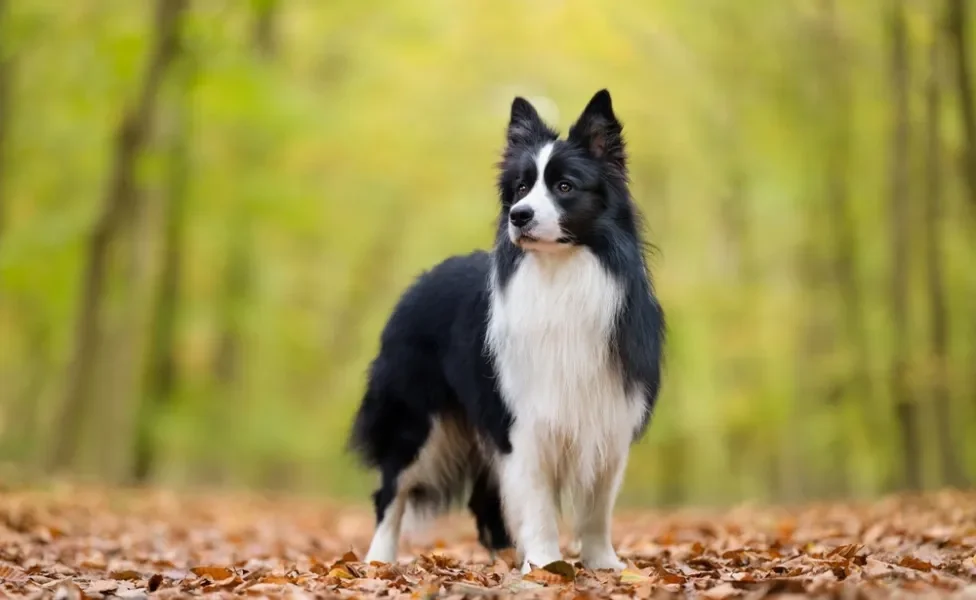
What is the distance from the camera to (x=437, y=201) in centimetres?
2012

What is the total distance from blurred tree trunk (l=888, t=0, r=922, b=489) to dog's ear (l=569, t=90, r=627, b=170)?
31.5 ft

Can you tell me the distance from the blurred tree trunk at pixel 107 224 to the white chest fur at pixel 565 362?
8482 millimetres

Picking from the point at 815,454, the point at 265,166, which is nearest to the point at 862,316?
the point at 815,454

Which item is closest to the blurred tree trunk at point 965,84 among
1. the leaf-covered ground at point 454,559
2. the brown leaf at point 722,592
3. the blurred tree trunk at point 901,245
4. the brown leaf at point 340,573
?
the blurred tree trunk at point 901,245

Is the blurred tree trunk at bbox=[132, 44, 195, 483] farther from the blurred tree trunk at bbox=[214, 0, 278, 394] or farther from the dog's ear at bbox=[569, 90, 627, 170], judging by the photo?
the dog's ear at bbox=[569, 90, 627, 170]

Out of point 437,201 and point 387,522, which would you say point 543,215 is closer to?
point 387,522

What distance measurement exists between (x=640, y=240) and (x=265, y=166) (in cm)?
1089

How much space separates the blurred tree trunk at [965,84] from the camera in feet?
37.4

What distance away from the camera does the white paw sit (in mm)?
5395

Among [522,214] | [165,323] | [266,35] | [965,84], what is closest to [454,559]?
[522,214]

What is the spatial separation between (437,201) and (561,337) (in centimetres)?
1513

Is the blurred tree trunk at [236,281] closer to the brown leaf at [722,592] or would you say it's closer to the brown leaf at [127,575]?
the brown leaf at [127,575]

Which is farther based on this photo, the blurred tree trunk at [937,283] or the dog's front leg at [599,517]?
the blurred tree trunk at [937,283]

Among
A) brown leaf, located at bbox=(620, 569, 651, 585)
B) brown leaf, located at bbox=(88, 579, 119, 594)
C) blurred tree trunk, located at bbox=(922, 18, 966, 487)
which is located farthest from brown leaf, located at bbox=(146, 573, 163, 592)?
blurred tree trunk, located at bbox=(922, 18, 966, 487)
